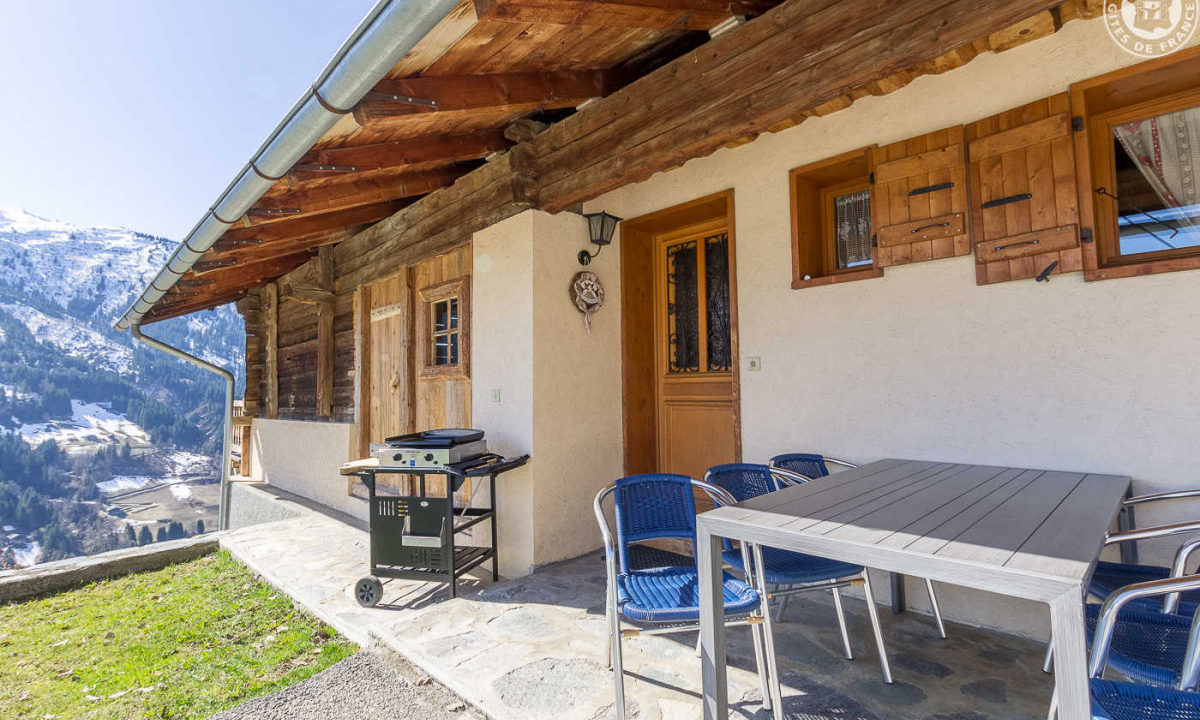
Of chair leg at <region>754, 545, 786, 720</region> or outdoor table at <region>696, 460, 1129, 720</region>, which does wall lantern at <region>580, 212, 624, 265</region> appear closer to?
outdoor table at <region>696, 460, 1129, 720</region>

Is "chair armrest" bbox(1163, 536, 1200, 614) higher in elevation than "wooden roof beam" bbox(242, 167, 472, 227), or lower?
lower

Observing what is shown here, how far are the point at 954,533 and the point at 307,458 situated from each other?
7.47 meters

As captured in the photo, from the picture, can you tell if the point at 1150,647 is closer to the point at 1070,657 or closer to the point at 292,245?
the point at 1070,657

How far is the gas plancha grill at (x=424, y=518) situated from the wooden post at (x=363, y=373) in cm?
242

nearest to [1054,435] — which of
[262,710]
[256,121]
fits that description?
[262,710]

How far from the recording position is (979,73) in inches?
105

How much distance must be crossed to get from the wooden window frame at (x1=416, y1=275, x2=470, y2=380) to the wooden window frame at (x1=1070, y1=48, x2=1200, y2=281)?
3.83 meters

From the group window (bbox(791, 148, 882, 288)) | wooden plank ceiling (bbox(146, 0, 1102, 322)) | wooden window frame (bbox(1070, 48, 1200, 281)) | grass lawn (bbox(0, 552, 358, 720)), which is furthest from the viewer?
window (bbox(791, 148, 882, 288))

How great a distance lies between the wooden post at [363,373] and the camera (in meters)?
5.86

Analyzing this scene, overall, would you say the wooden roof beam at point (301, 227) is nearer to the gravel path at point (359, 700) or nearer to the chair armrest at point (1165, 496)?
the gravel path at point (359, 700)

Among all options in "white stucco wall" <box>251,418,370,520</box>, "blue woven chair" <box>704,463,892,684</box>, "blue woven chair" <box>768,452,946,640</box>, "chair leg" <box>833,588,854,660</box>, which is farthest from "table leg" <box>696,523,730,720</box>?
"white stucco wall" <box>251,418,370,520</box>

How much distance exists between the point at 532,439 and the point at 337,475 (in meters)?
3.78

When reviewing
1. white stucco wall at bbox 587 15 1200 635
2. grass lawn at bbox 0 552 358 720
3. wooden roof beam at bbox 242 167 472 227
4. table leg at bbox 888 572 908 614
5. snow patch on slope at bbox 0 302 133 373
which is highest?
snow patch on slope at bbox 0 302 133 373

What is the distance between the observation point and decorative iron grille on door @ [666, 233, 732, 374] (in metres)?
3.98
